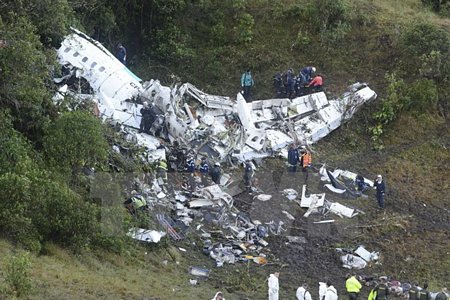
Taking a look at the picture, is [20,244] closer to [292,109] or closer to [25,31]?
[25,31]

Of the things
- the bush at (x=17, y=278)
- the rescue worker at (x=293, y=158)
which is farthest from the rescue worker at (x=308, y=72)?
the bush at (x=17, y=278)

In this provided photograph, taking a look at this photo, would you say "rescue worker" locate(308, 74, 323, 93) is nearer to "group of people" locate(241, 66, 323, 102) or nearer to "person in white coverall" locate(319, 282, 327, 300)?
"group of people" locate(241, 66, 323, 102)

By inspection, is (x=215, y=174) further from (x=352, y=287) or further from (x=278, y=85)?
(x=352, y=287)

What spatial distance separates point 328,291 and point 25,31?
35.5 feet

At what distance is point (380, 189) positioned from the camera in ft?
86.8

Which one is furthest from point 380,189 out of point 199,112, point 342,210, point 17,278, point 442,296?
point 17,278

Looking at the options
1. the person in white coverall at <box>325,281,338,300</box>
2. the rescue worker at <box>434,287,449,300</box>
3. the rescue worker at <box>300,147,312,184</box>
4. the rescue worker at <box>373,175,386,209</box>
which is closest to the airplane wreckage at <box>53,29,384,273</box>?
the rescue worker at <box>300,147,312,184</box>

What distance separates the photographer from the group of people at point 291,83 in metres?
31.4

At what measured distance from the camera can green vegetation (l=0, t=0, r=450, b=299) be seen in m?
20.0

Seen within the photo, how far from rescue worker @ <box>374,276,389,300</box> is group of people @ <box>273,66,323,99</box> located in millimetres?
10592

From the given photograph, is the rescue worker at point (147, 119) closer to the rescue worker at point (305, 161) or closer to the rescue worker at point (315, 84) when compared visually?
the rescue worker at point (305, 161)

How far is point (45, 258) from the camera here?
19531mm

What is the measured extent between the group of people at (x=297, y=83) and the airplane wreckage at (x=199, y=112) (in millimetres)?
1038

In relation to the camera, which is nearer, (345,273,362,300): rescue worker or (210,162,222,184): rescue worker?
(345,273,362,300): rescue worker
